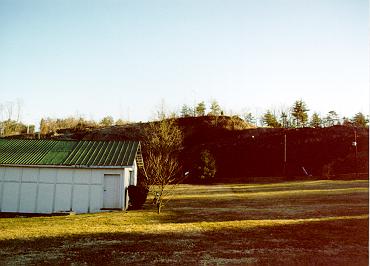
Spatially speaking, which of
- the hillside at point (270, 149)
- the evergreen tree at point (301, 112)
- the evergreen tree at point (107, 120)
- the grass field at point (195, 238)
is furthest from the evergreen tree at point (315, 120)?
the grass field at point (195, 238)

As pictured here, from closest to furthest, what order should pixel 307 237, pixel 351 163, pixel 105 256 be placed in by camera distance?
pixel 105 256
pixel 307 237
pixel 351 163

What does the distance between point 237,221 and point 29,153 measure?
1469 cm

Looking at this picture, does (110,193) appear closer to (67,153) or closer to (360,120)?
(67,153)

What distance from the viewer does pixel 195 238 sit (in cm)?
1295

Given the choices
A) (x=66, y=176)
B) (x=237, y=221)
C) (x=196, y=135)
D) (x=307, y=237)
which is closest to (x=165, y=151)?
(x=196, y=135)

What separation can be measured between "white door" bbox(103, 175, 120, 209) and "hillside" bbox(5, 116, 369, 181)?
36177 mm

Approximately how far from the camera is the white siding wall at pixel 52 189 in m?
21.4

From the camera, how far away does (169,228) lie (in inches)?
599

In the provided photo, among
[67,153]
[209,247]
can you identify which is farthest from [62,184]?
[209,247]

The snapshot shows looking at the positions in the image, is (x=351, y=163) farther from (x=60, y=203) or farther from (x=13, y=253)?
(x=13, y=253)

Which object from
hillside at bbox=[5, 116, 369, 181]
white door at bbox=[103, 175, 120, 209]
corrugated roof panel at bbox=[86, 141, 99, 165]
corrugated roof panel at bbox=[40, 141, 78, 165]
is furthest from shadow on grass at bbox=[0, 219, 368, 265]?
hillside at bbox=[5, 116, 369, 181]

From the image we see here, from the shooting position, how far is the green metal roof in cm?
2183

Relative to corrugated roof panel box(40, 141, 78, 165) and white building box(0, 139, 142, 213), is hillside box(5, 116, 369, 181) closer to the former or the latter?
corrugated roof panel box(40, 141, 78, 165)

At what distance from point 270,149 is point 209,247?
54.9m
